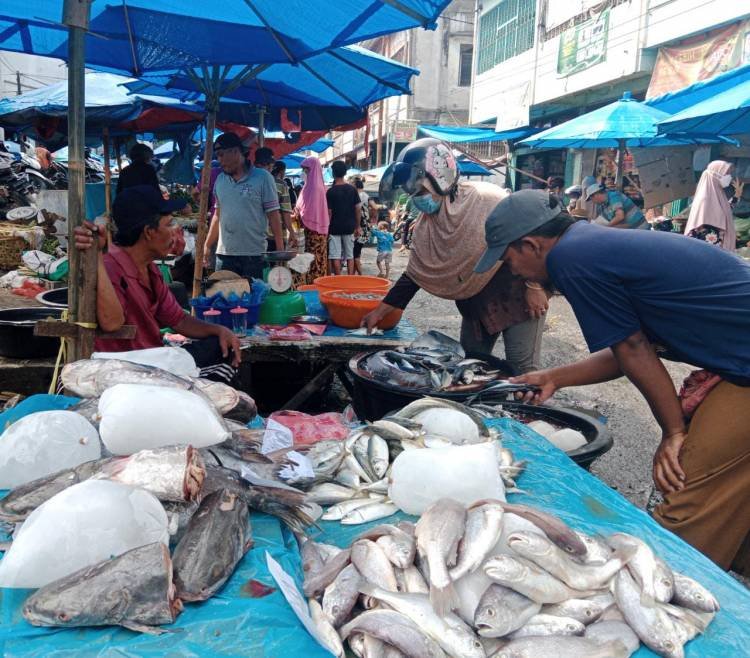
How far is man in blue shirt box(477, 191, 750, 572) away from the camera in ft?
7.80

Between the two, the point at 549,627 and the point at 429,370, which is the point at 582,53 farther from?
the point at 549,627

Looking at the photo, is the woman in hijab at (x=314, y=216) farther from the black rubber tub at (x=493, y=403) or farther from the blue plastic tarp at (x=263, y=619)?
the blue plastic tarp at (x=263, y=619)

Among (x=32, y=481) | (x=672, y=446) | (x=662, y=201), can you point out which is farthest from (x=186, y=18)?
(x=662, y=201)

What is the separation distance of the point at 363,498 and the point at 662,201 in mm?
12229

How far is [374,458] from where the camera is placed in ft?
7.09

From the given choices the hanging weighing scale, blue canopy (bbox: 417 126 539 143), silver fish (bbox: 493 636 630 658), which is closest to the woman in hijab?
the hanging weighing scale

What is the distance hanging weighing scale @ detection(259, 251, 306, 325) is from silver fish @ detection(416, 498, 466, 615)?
132 inches

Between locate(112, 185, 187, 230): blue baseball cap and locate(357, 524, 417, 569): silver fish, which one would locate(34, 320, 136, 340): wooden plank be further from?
locate(357, 524, 417, 569): silver fish

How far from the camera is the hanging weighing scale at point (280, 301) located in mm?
4781

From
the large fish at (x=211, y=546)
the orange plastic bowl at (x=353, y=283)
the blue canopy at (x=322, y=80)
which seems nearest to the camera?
the large fish at (x=211, y=546)

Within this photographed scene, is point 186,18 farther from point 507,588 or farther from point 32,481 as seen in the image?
point 507,588

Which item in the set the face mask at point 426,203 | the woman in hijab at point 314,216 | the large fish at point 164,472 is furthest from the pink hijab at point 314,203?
the large fish at point 164,472

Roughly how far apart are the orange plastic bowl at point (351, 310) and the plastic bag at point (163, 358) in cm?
214

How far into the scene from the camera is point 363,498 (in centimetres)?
202
